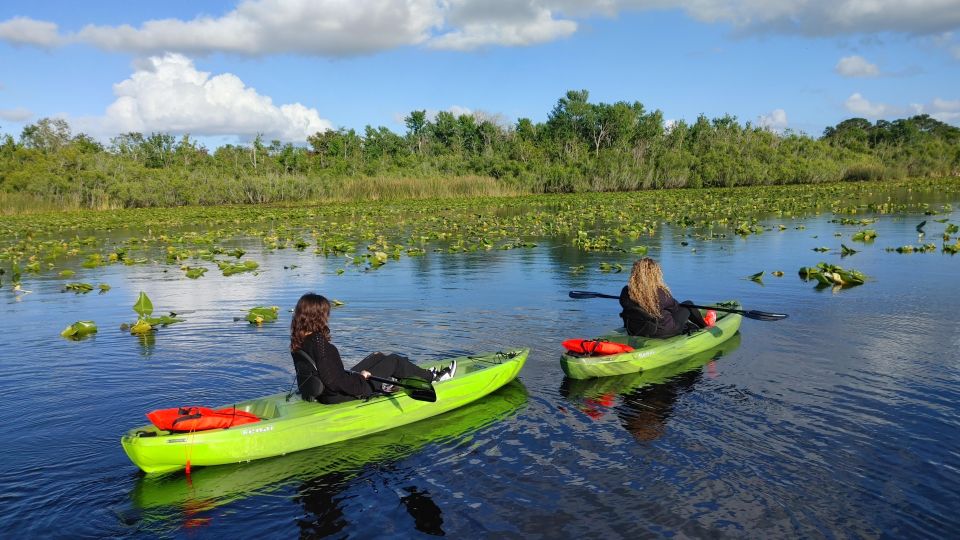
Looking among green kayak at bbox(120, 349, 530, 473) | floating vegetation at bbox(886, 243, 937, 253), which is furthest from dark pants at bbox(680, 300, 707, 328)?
floating vegetation at bbox(886, 243, 937, 253)

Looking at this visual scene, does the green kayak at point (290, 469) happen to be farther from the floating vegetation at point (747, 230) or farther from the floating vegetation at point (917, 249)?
the floating vegetation at point (747, 230)

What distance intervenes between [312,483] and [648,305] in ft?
16.6

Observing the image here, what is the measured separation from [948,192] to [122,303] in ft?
143

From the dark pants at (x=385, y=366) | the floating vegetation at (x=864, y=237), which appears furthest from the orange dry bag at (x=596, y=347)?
the floating vegetation at (x=864, y=237)

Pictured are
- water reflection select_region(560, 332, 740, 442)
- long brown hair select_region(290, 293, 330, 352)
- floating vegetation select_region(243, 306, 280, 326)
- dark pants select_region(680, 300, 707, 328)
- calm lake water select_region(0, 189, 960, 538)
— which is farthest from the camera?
floating vegetation select_region(243, 306, 280, 326)

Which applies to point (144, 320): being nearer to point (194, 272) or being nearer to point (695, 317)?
point (194, 272)

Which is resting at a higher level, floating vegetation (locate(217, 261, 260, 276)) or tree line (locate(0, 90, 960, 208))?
tree line (locate(0, 90, 960, 208))

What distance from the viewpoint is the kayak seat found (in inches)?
275

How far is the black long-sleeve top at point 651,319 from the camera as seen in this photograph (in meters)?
9.38

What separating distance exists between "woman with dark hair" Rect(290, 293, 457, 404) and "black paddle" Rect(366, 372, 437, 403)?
0.66 ft

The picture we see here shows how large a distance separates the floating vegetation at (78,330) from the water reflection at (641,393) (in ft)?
25.4

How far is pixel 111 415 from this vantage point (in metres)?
7.73

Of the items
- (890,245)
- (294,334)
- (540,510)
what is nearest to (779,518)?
(540,510)

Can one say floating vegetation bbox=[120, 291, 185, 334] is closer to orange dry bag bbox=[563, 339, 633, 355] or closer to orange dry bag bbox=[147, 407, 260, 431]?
orange dry bag bbox=[147, 407, 260, 431]
